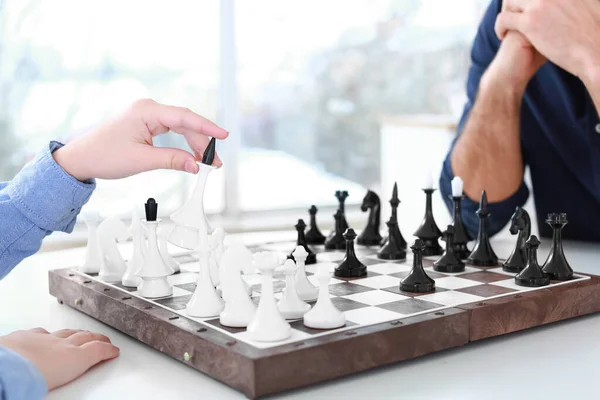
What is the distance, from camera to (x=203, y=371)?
0.91 meters

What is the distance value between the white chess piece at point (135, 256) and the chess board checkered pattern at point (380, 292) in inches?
0.7

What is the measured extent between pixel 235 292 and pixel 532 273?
1.64 ft

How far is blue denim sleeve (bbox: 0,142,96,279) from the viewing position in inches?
49.2

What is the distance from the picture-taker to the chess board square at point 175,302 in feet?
3.55

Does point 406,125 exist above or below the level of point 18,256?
above

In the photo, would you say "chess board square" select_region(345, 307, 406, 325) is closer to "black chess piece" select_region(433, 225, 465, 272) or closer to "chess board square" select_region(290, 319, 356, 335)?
"chess board square" select_region(290, 319, 356, 335)

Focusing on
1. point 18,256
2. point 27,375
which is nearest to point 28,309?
point 18,256

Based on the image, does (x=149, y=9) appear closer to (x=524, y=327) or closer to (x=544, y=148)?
(x=544, y=148)

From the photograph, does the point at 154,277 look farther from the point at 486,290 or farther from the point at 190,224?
the point at 486,290

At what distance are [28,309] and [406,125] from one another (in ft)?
5.62

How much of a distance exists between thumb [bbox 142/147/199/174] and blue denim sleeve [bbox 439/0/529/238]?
919 millimetres

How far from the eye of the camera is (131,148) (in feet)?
4.04

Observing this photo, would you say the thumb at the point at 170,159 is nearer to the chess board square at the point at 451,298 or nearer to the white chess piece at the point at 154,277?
the white chess piece at the point at 154,277

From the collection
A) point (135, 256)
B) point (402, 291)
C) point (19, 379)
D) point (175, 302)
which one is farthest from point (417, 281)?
point (19, 379)
